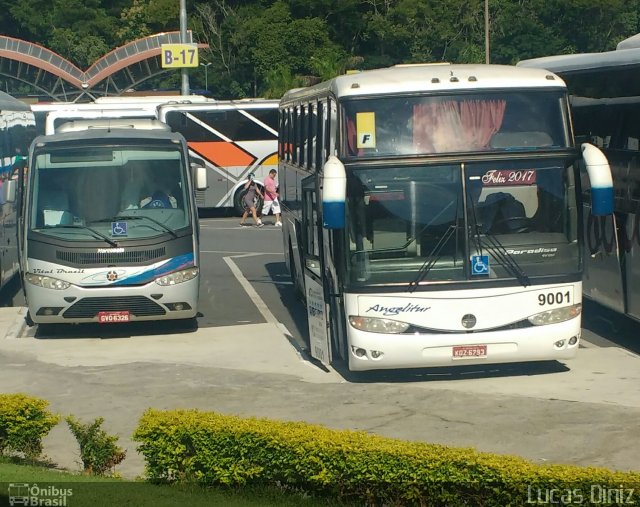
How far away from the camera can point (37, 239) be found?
624 inches

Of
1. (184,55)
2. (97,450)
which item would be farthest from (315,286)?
(184,55)

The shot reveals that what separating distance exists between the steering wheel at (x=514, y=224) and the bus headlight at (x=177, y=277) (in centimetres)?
501

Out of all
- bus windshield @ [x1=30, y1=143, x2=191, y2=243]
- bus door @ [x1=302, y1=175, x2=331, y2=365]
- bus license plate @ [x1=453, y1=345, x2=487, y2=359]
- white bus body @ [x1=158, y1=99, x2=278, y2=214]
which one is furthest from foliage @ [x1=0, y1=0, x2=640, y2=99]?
bus license plate @ [x1=453, y1=345, x2=487, y2=359]

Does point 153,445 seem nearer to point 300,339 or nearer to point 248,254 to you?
point 300,339

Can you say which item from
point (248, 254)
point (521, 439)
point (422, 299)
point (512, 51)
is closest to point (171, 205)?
point (422, 299)

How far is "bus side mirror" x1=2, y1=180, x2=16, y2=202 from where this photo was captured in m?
19.8

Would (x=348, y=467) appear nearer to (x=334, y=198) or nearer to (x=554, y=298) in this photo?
(x=334, y=198)

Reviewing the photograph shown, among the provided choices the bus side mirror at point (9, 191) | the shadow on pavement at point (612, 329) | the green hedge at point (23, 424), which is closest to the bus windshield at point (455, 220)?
the shadow on pavement at point (612, 329)

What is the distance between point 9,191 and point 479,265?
34.2 ft

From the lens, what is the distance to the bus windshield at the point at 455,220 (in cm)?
1248

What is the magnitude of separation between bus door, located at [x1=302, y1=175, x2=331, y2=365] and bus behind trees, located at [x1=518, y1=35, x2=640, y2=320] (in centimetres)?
329

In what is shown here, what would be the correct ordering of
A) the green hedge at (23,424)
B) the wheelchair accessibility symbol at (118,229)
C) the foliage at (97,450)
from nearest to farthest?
1. the foliage at (97,450)
2. the green hedge at (23,424)
3. the wheelchair accessibility symbol at (118,229)

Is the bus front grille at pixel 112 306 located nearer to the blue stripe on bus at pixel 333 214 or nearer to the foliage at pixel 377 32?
the blue stripe on bus at pixel 333 214

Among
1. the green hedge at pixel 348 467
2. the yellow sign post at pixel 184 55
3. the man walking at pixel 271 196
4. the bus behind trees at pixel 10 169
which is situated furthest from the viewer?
the yellow sign post at pixel 184 55
